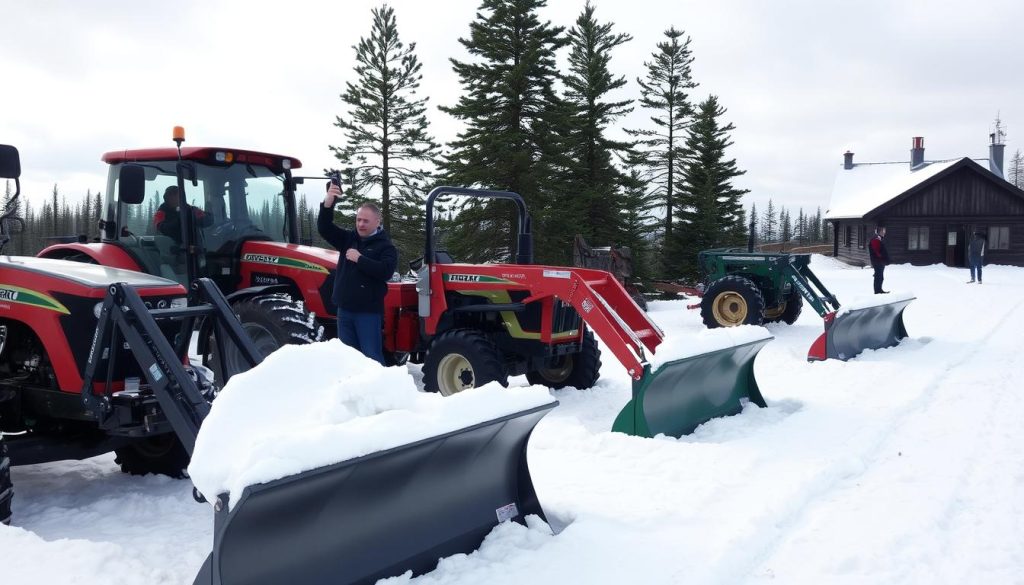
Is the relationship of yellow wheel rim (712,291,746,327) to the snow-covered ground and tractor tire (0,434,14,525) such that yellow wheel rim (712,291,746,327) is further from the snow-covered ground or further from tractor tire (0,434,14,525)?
tractor tire (0,434,14,525)

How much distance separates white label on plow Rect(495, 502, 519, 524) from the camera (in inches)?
150

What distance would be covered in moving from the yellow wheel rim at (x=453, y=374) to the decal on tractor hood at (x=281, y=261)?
145 centimetres

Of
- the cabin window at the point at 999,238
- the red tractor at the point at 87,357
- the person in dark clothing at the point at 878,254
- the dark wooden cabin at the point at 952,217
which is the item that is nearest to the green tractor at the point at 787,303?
the person in dark clothing at the point at 878,254

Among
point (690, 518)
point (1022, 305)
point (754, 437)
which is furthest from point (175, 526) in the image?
point (1022, 305)

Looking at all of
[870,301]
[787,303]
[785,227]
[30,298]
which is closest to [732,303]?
[787,303]

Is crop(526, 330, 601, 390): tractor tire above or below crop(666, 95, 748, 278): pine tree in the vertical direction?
below

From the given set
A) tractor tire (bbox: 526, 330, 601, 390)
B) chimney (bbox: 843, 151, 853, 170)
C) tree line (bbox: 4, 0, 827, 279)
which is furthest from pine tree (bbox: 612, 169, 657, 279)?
chimney (bbox: 843, 151, 853, 170)

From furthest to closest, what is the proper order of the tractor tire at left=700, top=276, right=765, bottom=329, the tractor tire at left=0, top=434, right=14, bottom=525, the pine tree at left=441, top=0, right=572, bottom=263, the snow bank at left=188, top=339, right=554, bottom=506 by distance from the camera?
the pine tree at left=441, top=0, right=572, bottom=263 < the tractor tire at left=700, top=276, right=765, bottom=329 < the tractor tire at left=0, top=434, right=14, bottom=525 < the snow bank at left=188, top=339, right=554, bottom=506

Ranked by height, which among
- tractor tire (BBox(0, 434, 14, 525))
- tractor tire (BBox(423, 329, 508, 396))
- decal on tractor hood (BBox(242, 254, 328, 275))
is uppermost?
decal on tractor hood (BBox(242, 254, 328, 275))

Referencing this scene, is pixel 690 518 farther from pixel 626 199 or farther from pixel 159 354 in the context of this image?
pixel 626 199

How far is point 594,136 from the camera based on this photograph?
2264cm

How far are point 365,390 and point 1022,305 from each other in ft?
56.7

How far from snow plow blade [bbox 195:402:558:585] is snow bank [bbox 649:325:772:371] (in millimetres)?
1973

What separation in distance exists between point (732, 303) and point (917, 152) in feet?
103
